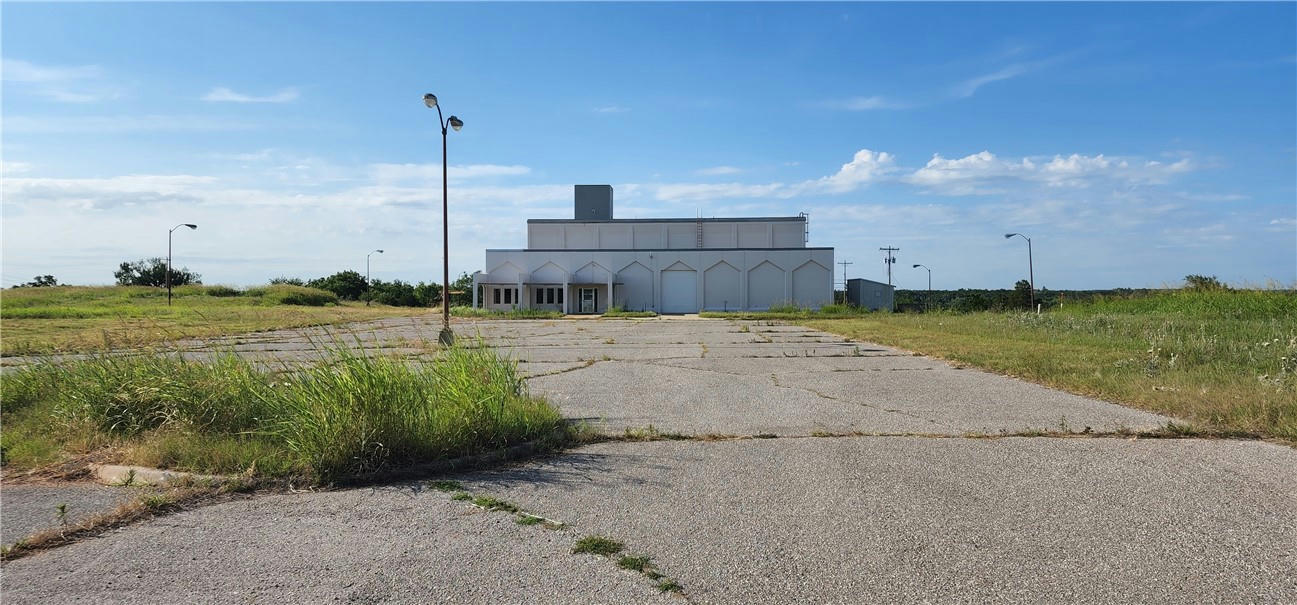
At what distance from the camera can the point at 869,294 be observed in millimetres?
58781

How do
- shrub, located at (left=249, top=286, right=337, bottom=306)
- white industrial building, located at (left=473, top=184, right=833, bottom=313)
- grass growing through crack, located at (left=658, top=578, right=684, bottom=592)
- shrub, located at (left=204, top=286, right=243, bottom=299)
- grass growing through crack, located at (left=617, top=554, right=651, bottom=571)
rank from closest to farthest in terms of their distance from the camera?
grass growing through crack, located at (left=658, top=578, right=684, bottom=592)
grass growing through crack, located at (left=617, top=554, right=651, bottom=571)
white industrial building, located at (left=473, top=184, right=833, bottom=313)
shrub, located at (left=249, top=286, right=337, bottom=306)
shrub, located at (left=204, top=286, right=243, bottom=299)

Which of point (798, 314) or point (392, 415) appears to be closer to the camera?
point (392, 415)

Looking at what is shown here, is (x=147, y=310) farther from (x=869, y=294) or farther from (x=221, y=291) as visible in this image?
(x=869, y=294)

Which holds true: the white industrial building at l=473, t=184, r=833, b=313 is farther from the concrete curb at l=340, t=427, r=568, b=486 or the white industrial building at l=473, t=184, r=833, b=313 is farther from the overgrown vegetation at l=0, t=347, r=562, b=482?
the concrete curb at l=340, t=427, r=568, b=486

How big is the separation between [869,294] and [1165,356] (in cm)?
4687

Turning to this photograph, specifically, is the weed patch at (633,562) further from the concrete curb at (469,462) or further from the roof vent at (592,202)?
the roof vent at (592,202)

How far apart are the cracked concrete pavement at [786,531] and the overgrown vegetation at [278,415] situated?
486mm

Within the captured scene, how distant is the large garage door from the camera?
54938mm

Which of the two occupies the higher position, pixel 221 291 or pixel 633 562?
pixel 221 291

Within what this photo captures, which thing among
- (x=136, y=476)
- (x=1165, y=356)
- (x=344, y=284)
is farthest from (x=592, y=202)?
(x=136, y=476)

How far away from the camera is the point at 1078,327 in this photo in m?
20.5

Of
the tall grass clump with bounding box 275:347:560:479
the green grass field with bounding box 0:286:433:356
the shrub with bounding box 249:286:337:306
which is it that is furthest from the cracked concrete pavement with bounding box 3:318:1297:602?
the shrub with bounding box 249:286:337:306

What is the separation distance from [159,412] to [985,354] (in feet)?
45.4

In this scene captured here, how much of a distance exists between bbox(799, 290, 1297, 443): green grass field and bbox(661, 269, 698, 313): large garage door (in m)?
29.3
